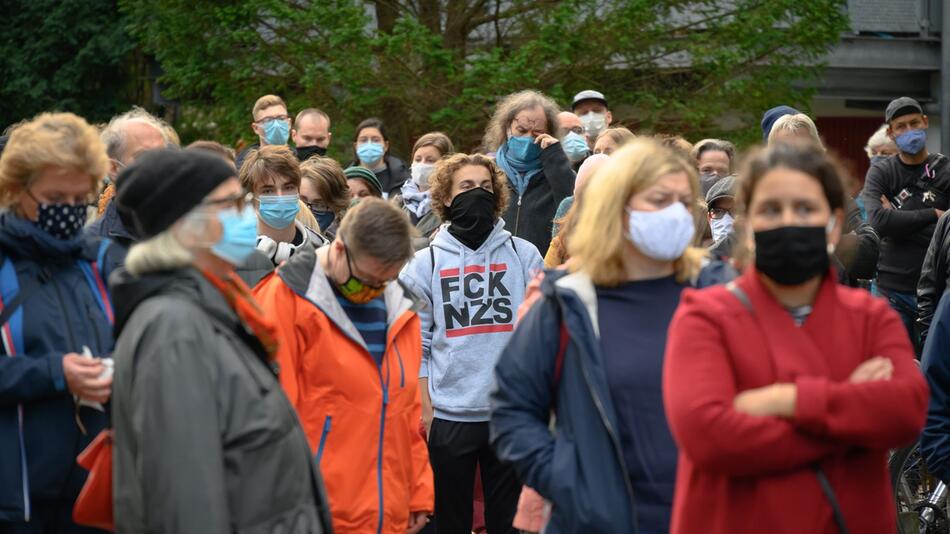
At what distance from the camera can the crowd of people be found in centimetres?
364

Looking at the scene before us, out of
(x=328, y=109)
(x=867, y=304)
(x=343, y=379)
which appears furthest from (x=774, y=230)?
(x=328, y=109)

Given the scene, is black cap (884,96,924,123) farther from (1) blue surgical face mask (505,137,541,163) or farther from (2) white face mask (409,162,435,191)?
(2) white face mask (409,162,435,191)

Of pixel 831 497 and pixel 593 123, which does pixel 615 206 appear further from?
pixel 593 123

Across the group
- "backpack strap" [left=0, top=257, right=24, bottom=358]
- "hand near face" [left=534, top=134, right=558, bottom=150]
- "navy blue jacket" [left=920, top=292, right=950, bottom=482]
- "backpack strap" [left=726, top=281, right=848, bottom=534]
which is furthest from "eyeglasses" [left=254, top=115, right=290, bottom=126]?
"backpack strap" [left=726, top=281, right=848, bottom=534]

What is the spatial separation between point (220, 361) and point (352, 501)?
193 centimetres

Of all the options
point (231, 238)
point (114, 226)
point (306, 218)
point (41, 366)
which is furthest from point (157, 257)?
point (306, 218)

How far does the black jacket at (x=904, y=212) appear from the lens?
10.7m

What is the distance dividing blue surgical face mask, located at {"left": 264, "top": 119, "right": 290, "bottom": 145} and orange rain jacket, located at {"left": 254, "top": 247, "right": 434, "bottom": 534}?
18.6 ft

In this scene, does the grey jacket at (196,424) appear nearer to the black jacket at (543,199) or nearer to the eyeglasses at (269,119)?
the black jacket at (543,199)

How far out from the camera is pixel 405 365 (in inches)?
229

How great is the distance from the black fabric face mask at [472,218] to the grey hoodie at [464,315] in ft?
0.14

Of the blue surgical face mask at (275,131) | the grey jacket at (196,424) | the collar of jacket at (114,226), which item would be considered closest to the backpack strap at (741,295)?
the grey jacket at (196,424)

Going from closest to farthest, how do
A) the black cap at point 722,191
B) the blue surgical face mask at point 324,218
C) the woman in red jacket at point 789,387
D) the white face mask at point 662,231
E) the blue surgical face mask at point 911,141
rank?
the woman in red jacket at point 789,387 → the white face mask at point 662,231 → the black cap at point 722,191 → the blue surgical face mask at point 324,218 → the blue surgical face mask at point 911,141

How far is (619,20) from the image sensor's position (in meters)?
15.1
